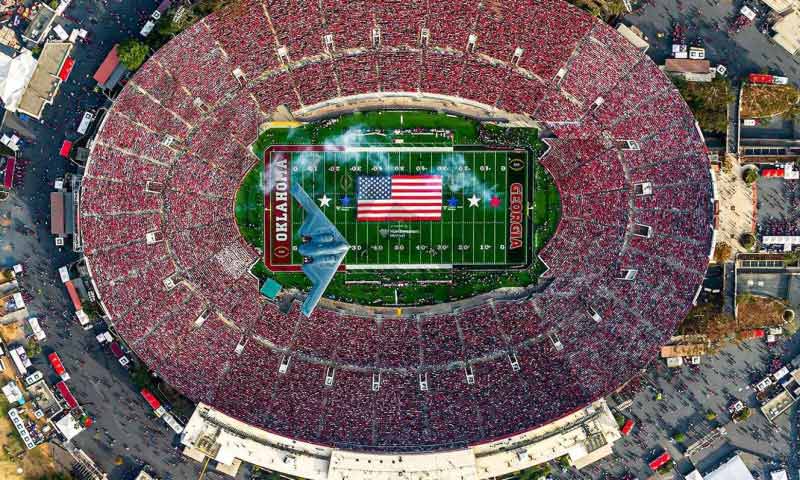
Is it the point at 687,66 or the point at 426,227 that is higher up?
the point at 687,66

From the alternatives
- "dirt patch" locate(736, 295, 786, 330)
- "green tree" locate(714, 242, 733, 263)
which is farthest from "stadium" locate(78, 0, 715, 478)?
"dirt patch" locate(736, 295, 786, 330)

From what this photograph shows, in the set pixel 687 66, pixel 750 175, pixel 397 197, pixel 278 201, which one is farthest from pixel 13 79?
pixel 750 175

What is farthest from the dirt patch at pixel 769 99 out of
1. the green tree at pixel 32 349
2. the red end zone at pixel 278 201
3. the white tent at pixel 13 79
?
the green tree at pixel 32 349

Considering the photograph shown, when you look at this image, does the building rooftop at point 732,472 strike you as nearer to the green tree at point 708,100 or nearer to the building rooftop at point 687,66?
the green tree at point 708,100

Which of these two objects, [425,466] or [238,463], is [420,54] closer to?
[425,466]

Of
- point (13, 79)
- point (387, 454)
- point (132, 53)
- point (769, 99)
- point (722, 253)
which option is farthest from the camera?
point (769, 99)

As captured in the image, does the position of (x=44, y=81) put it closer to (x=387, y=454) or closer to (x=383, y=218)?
(x=383, y=218)

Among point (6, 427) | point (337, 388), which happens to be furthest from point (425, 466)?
point (6, 427)
